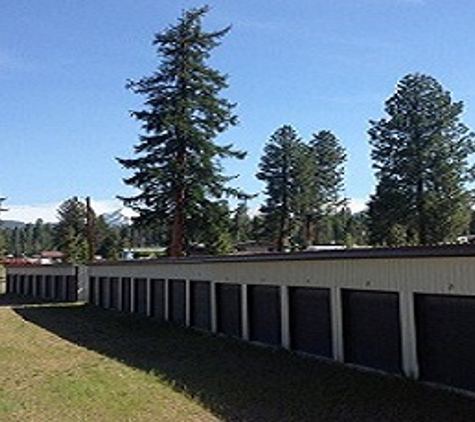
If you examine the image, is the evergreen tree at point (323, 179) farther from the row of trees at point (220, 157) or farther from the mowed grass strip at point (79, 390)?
the mowed grass strip at point (79, 390)

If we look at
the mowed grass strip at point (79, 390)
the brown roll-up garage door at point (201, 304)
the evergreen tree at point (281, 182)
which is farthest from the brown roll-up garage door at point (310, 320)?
the evergreen tree at point (281, 182)

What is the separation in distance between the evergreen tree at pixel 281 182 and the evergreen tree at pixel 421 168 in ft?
54.3

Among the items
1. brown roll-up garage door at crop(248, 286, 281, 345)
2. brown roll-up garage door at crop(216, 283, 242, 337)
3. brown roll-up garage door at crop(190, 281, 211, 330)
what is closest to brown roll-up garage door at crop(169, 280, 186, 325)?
brown roll-up garage door at crop(190, 281, 211, 330)

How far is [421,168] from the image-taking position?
149 feet

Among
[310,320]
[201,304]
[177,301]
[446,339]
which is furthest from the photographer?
[177,301]

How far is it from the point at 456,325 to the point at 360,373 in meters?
2.98

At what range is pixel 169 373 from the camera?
16.4m

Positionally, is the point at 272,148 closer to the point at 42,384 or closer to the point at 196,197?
the point at 196,197

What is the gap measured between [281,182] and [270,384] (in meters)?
52.1

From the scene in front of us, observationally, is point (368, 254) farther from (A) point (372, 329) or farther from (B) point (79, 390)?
(B) point (79, 390)

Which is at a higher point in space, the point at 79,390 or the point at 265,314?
the point at 265,314

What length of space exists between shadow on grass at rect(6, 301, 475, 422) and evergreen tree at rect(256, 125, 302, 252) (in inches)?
1670

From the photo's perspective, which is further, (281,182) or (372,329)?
(281,182)

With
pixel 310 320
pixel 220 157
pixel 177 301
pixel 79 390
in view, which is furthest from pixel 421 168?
pixel 79 390
